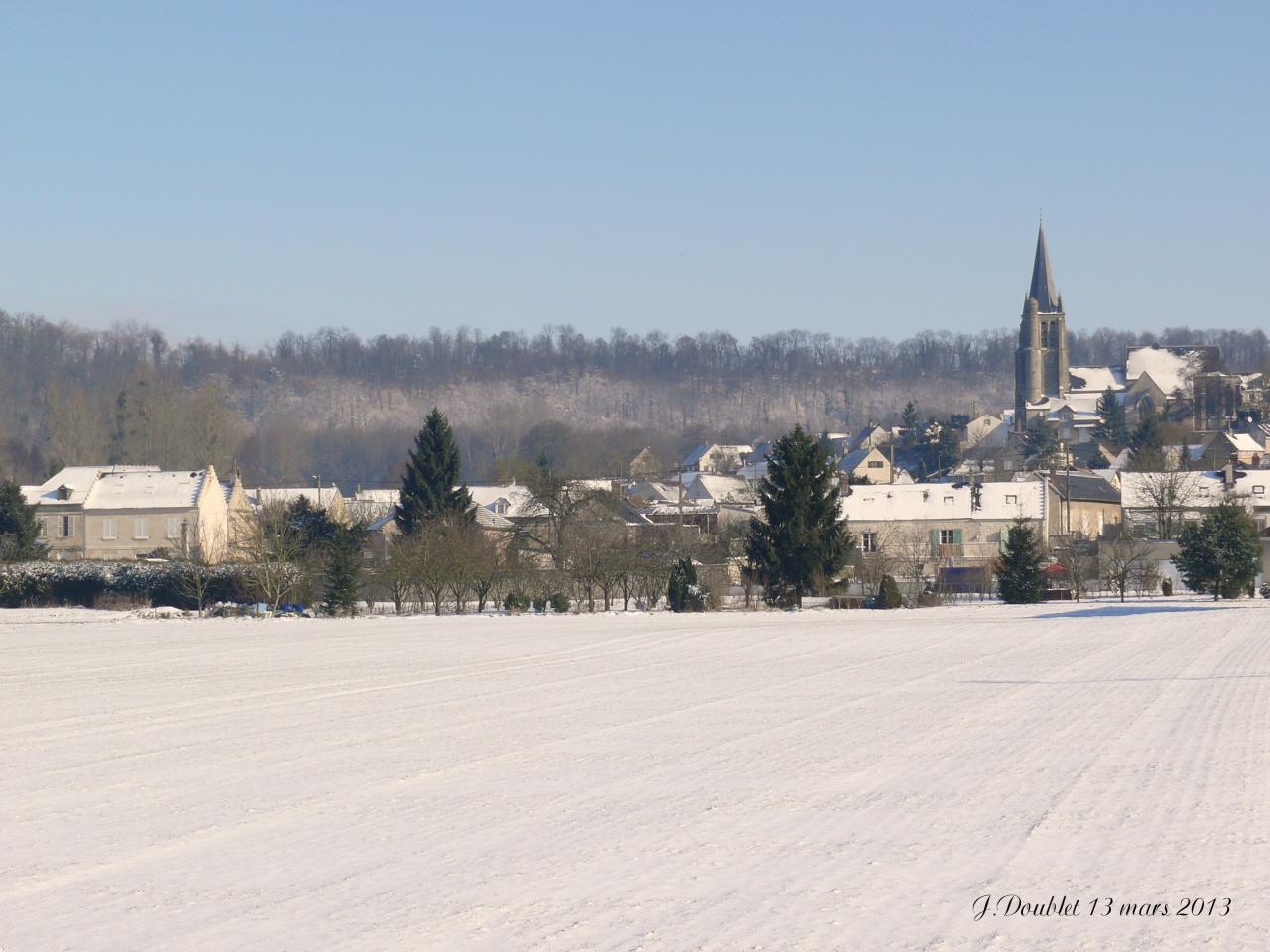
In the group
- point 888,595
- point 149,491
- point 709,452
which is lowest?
point 888,595

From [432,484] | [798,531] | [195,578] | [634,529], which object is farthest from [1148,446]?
[195,578]

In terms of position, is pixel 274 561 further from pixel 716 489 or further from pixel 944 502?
pixel 716 489

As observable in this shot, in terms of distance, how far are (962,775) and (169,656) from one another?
21991mm

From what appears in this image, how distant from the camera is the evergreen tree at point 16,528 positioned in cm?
6297

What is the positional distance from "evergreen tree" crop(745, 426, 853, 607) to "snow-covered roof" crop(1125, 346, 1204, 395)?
5601 inches

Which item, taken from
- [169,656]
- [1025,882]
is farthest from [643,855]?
[169,656]

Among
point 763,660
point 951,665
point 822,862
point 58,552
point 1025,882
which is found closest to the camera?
point 1025,882

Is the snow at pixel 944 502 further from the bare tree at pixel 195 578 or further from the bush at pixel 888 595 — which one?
the bare tree at pixel 195 578

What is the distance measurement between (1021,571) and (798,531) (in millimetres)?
8179

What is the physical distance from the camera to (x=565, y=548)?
61.8m

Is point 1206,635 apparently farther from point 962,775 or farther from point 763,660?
point 962,775

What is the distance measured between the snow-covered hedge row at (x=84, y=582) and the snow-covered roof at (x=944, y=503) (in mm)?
39643

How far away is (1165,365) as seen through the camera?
19500cm

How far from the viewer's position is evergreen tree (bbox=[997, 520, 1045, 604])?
56906 mm
